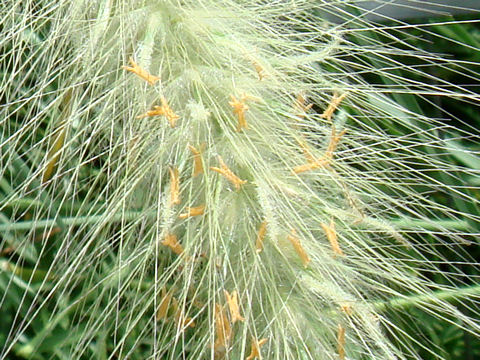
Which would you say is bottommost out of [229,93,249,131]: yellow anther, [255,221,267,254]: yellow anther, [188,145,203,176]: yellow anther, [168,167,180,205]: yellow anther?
[255,221,267,254]: yellow anther

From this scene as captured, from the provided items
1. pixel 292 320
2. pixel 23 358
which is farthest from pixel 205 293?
pixel 23 358

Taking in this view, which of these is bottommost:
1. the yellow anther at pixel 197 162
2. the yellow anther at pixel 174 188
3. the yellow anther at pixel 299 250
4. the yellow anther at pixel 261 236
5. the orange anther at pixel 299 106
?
the yellow anther at pixel 299 250

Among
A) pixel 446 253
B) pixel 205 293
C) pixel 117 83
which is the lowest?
pixel 446 253

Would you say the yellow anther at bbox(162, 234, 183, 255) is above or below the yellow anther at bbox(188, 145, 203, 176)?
below

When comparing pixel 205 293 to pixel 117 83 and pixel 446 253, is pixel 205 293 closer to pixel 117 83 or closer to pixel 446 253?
pixel 117 83

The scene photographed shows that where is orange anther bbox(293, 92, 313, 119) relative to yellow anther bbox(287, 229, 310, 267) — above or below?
above

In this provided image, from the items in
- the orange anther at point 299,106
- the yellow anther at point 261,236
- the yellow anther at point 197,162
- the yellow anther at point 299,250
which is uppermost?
the yellow anther at point 197,162

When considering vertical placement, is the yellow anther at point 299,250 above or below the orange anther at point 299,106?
below

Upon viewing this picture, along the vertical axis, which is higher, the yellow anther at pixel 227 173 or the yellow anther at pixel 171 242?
the yellow anther at pixel 227 173

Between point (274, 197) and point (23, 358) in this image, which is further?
point (23, 358)

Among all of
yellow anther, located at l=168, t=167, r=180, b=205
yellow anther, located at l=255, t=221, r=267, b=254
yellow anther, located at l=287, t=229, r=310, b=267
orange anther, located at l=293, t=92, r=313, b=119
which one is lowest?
yellow anther, located at l=287, t=229, r=310, b=267

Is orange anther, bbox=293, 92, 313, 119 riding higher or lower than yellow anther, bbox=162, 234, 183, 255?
higher
